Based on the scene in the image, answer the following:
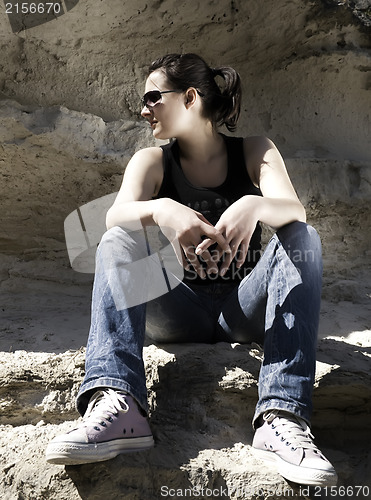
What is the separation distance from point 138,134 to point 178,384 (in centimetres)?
107

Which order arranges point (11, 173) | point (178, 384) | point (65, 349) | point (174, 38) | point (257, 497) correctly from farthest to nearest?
point (174, 38), point (11, 173), point (65, 349), point (178, 384), point (257, 497)

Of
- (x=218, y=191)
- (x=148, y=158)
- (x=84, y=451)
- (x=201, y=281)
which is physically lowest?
(x=84, y=451)

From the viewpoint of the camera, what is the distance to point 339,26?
247 centimetres

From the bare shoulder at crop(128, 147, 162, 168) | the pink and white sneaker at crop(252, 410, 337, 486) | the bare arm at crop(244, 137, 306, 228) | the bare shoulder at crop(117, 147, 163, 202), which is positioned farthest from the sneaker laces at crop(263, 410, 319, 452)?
the bare shoulder at crop(128, 147, 162, 168)

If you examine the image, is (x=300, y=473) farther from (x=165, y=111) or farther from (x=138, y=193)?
(x=165, y=111)

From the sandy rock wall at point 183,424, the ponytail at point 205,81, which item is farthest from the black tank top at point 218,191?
the sandy rock wall at point 183,424

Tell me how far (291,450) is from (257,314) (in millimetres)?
364

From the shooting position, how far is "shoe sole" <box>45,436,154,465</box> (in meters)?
1.22

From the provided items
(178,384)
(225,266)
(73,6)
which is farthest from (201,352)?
(73,6)

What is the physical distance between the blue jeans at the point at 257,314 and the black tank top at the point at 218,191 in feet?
0.52

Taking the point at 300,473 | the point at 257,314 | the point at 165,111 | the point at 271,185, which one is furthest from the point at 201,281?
the point at 300,473

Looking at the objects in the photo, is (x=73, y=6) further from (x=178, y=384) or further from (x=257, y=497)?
(x=257, y=497)

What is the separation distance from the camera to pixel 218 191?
1767 millimetres

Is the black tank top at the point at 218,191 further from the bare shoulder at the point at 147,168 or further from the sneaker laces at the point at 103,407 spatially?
the sneaker laces at the point at 103,407
